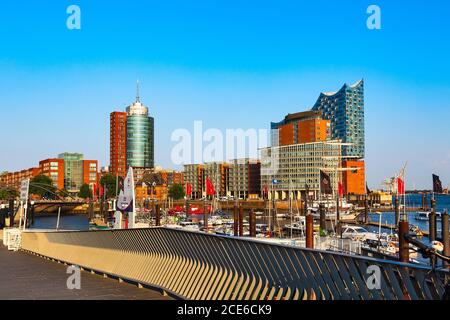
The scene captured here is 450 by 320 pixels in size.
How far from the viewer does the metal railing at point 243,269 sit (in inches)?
363

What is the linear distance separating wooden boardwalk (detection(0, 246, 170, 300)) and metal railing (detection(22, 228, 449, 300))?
494 millimetres

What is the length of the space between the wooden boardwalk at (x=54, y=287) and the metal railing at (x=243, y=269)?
494 millimetres

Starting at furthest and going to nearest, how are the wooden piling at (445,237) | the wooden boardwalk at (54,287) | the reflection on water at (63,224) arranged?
the reflection on water at (63,224) → the wooden piling at (445,237) → the wooden boardwalk at (54,287)

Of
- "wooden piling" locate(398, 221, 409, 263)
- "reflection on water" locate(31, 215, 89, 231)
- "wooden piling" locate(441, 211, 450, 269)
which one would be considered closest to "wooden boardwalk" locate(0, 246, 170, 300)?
"wooden piling" locate(398, 221, 409, 263)

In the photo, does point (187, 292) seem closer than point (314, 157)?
Yes

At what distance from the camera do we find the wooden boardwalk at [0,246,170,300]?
16812 mm

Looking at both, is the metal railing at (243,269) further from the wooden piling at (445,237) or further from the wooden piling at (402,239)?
the wooden piling at (445,237)

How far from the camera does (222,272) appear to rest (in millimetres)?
14195

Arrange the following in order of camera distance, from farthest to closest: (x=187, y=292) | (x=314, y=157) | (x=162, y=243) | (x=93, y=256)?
(x=314, y=157), (x=93, y=256), (x=162, y=243), (x=187, y=292)

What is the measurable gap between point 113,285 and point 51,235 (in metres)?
12.7

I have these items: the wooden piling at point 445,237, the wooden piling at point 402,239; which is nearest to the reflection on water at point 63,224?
→ the wooden piling at point 445,237
